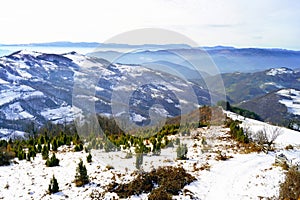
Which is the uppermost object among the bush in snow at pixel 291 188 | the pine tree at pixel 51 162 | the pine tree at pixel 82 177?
the bush in snow at pixel 291 188

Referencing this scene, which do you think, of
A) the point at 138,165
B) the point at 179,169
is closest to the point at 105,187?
the point at 138,165

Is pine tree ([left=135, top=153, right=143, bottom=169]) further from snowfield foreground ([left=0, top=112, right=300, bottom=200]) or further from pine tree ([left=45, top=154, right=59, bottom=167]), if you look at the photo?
pine tree ([left=45, top=154, right=59, bottom=167])

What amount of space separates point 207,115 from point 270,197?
35450 millimetres

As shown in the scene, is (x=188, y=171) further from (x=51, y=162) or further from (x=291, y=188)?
(x=51, y=162)

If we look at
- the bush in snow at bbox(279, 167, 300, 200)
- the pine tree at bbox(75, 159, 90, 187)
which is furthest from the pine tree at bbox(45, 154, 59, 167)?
the bush in snow at bbox(279, 167, 300, 200)

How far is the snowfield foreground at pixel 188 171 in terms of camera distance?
60.3 feet

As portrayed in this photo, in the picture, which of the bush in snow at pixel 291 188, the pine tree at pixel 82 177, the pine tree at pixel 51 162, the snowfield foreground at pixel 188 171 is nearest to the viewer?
the bush in snow at pixel 291 188

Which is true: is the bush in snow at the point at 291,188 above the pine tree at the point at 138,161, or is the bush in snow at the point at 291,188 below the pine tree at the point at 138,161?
above

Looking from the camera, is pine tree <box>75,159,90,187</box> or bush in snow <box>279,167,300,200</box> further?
pine tree <box>75,159,90,187</box>

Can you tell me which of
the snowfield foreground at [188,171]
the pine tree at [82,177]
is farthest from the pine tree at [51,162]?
the pine tree at [82,177]

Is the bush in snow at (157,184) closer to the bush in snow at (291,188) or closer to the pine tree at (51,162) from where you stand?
the bush in snow at (291,188)

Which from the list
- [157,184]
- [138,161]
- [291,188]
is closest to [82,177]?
[138,161]

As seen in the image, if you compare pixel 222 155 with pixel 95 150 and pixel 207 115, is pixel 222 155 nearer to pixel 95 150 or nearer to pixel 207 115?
pixel 95 150

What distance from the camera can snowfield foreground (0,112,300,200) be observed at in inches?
723
